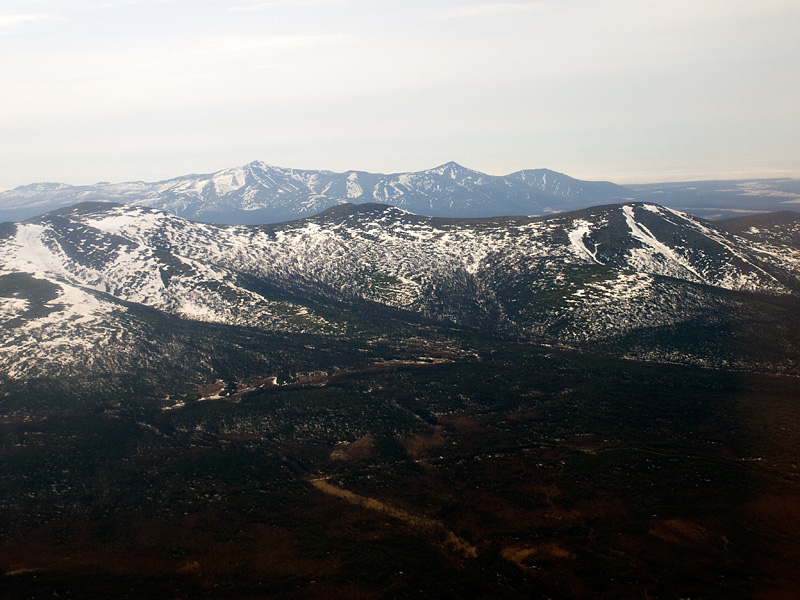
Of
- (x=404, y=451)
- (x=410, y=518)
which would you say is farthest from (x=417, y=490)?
(x=404, y=451)

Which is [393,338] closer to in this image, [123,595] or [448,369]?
[448,369]

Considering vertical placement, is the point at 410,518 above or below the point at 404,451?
below

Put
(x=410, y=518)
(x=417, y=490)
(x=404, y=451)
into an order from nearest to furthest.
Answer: (x=410, y=518), (x=417, y=490), (x=404, y=451)

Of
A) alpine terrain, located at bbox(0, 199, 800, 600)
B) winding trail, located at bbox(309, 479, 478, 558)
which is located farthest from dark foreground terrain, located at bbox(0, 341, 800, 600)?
alpine terrain, located at bbox(0, 199, 800, 600)

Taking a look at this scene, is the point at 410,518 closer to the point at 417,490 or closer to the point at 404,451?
the point at 417,490

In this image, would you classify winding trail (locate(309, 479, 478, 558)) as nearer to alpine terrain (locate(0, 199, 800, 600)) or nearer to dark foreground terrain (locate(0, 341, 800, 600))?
dark foreground terrain (locate(0, 341, 800, 600))

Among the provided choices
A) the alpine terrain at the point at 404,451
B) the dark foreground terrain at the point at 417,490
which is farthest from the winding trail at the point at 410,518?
the alpine terrain at the point at 404,451

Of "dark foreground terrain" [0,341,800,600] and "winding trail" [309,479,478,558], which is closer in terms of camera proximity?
"dark foreground terrain" [0,341,800,600]

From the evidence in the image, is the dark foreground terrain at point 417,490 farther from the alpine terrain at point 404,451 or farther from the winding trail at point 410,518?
the alpine terrain at point 404,451

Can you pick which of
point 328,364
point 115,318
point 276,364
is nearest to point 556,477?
point 328,364
